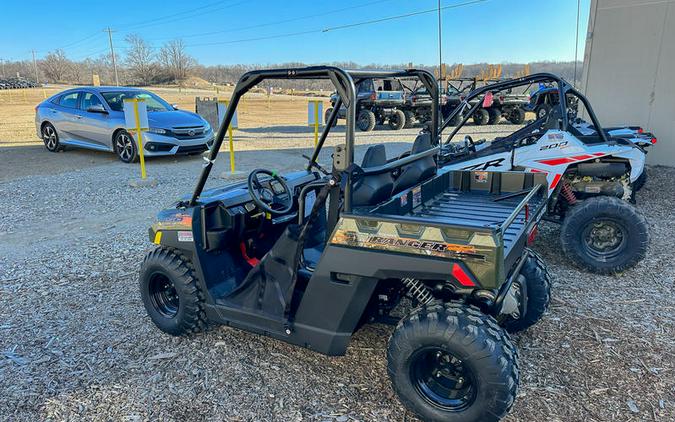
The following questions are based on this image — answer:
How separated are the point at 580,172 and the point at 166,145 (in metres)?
7.71

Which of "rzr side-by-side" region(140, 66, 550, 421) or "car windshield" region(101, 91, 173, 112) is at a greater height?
"car windshield" region(101, 91, 173, 112)

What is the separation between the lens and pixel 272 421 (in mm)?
2658

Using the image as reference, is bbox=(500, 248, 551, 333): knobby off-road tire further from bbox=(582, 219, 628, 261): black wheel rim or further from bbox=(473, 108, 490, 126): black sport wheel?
bbox=(473, 108, 490, 126): black sport wheel

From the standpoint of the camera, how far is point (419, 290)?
8.94 feet

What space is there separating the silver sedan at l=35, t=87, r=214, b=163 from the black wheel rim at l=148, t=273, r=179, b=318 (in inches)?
280

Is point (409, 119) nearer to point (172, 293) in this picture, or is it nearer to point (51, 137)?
point (51, 137)

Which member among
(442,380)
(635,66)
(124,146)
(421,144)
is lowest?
(442,380)

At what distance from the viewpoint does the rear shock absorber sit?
2.71 m

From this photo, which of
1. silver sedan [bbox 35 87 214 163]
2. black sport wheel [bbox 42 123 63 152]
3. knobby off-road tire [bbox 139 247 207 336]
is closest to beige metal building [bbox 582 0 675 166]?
silver sedan [bbox 35 87 214 163]

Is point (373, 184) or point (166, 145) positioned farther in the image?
point (166, 145)

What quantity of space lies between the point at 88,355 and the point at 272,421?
1.43 meters

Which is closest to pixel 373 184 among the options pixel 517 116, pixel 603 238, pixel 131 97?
pixel 603 238

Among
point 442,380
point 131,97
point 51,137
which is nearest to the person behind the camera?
point 442,380

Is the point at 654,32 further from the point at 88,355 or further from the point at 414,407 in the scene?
the point at 88,355
